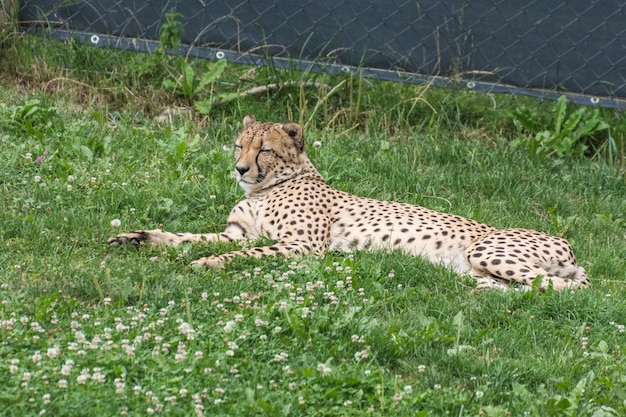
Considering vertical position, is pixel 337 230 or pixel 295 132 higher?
pixel 295 132

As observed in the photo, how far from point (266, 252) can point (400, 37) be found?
3153mm

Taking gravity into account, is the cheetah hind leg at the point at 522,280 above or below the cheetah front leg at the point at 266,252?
below

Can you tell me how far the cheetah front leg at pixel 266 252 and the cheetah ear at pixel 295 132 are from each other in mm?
914

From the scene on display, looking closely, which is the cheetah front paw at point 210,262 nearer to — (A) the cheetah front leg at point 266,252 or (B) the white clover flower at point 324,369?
(A) the cheetah front leg at point 266,252

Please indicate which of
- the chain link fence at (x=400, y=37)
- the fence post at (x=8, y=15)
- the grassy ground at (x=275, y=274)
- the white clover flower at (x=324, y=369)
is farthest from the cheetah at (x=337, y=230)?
the fence post at (x=8, y=15)

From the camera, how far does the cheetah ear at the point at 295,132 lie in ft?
20.9

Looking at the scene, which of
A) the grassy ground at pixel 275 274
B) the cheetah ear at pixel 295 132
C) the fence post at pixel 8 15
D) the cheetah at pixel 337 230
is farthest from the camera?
the fence post at pixel 8 15

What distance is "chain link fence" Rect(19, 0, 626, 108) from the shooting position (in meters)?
7.91

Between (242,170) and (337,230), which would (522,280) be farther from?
(242,170)

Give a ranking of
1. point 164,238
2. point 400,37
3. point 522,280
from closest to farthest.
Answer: point 522,280 < point 164,238 < point 400,37

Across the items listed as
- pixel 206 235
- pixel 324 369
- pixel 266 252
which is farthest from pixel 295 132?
pixel 324 369

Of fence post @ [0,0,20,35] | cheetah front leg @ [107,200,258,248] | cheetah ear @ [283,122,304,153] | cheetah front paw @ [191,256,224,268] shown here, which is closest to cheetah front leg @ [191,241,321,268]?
cheetah front paw @ [191,256,224,268]

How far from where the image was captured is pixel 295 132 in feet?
21.0

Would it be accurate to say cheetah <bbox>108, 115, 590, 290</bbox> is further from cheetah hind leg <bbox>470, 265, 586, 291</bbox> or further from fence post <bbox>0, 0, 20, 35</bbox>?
fence post <bbox>0, 0, 20, 35</bbox>
